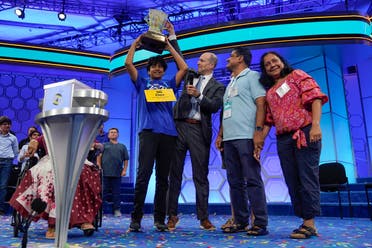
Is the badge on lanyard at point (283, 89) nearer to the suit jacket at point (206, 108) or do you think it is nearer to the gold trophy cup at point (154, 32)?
the suit jacket at point (206, 108)

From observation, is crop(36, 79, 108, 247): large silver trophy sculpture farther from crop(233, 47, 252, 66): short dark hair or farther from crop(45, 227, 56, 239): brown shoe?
crop(233, 47, 252, 66): short dark hair

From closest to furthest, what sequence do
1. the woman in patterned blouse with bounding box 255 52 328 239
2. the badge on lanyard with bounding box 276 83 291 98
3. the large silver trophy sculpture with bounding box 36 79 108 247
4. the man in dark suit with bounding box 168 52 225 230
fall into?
the large silver trophy sculpture with bounding box 36 79 108 247 < the woman in patterned blouse with bounding box 255 52 328 239 < the badge on lanyard with bounding box 276 83 291 98 < the man in dark suit with bounding box 168 52 225 230

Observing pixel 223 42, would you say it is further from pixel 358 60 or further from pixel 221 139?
pixel 221 139

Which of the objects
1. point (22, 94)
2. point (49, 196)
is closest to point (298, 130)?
point (49, 196)

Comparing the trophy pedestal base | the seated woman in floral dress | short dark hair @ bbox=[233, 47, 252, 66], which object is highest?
the trophy pedestal base

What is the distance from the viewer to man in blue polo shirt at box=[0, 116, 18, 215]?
4.57m

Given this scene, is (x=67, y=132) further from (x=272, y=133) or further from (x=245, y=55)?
(x=272, y=133)

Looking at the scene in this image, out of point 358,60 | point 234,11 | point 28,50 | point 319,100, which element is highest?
point 234,11

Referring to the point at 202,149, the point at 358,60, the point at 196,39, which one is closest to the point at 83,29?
the point at 196,39

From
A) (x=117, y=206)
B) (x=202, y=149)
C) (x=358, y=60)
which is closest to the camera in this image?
(x=202, y=149)

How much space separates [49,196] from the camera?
6.73ft

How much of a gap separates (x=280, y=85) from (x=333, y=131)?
3589 millimetres

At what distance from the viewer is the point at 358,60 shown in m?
5.73

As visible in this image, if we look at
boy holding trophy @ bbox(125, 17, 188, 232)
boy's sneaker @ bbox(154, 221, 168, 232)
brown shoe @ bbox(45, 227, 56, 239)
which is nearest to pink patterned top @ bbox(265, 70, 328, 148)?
boy holding trophy @ bbox(125, 17, 188, 232)
